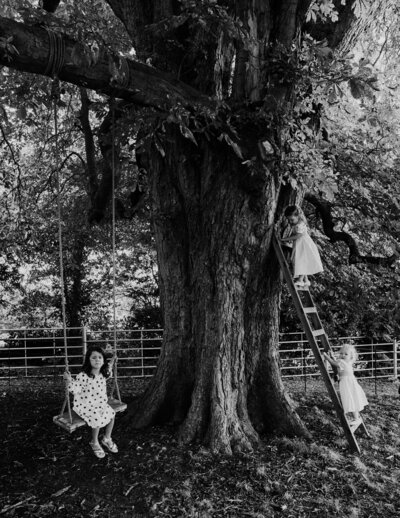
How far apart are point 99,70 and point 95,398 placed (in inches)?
120

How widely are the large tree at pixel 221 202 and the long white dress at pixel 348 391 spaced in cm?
64

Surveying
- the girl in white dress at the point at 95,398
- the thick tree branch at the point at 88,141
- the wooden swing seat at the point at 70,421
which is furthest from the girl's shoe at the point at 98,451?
the thick tree branch at the point at 88,141

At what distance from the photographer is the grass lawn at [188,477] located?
4.18m

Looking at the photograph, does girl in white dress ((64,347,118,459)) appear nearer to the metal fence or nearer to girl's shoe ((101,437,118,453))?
girl's shoe ((101,437,118,453))

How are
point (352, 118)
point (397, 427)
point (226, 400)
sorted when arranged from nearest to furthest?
point (226, 400) → point (397, 427) → point (352, 118)

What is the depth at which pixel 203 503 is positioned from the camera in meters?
4.21

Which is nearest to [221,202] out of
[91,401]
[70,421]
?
[91,401]

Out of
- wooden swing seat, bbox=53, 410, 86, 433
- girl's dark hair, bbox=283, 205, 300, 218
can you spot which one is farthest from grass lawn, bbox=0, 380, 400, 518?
girl's dark hair, bbox=283, 205, 300, 218

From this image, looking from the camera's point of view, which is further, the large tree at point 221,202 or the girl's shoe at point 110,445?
the large tree at point 221,202

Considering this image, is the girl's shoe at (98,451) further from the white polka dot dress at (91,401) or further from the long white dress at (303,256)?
the long white dress at (303,256)

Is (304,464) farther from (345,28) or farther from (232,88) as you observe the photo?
(345,28)

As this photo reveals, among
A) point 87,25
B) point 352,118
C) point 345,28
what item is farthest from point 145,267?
point 87,25

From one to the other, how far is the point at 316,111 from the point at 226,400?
3.58 metres

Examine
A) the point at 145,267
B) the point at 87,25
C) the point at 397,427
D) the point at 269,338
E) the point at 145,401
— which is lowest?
the point at 397,427
